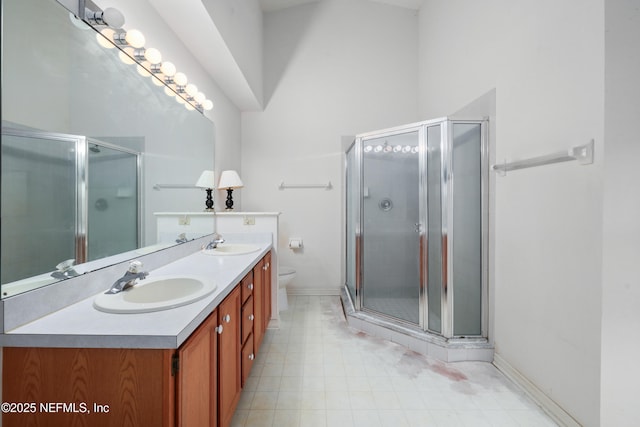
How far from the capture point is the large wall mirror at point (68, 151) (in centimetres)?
77

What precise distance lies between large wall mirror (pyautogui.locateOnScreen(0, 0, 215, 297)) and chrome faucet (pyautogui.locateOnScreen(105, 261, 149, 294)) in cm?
11

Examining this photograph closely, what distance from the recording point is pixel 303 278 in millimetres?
3203

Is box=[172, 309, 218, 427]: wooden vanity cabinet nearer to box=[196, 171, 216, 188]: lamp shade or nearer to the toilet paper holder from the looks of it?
box=[196, 171, 216, 188]: lamp shade

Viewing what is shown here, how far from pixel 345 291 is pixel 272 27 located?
3161 mm

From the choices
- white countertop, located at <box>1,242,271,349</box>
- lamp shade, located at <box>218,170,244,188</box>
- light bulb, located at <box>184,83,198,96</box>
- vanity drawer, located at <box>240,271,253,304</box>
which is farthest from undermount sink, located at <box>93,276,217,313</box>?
lamp shade, located at <box>218,170,244,188</box>

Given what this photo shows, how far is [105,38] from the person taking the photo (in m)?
1.12

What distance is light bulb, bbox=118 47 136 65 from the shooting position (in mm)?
1214

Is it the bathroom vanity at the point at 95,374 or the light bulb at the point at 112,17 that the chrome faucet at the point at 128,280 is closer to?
the bathroom vanity at the point at 95,374

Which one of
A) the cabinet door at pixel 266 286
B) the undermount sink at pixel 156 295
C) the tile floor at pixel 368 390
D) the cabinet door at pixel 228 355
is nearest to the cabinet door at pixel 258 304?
the cabinet door at pixel 266 286

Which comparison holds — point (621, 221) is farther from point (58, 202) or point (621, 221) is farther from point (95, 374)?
point (58, 202)

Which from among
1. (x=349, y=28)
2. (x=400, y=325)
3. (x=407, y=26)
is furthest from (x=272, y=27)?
(x=400, y=325)

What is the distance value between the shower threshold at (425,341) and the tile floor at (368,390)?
50mm

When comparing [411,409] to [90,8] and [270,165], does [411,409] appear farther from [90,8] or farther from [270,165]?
[270,165]

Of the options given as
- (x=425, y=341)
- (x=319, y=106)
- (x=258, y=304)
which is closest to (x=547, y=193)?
(x=425, y=341)
